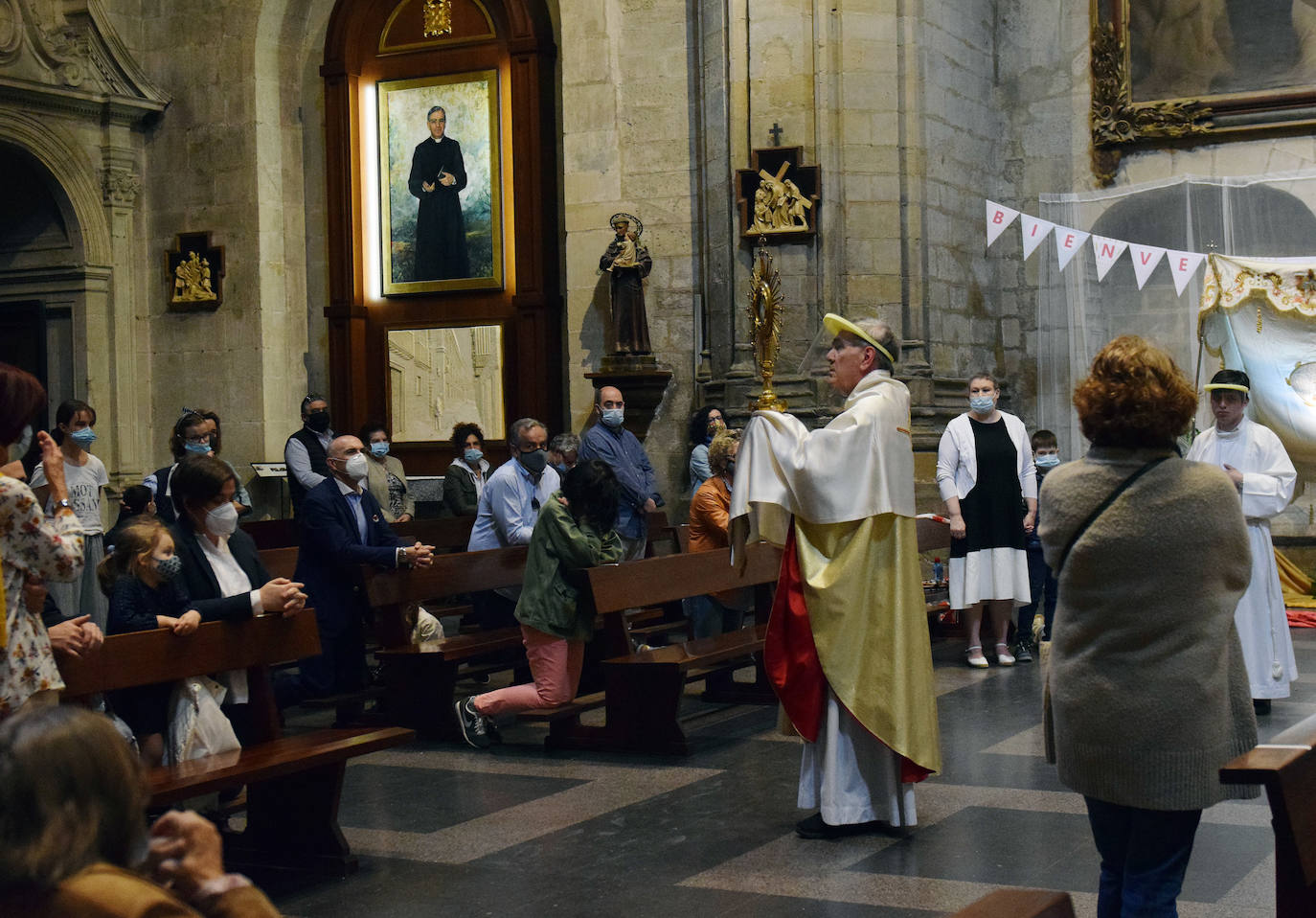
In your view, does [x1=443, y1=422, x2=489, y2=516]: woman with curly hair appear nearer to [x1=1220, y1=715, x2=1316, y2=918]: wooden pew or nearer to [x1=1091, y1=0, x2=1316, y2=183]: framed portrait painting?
[x1=1091, y1=0, x2=1316, y2=183]: framed portrait painting

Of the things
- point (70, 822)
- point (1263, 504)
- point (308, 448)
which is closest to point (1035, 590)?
point (1263, 504)

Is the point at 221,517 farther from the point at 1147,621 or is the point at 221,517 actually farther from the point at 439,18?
the point at 439,18

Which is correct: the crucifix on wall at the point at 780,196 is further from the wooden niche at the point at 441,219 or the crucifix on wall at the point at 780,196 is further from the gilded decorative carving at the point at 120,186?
the gilded decorative carving at the point at 120,186

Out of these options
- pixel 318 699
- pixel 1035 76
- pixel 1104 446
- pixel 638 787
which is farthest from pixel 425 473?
pixel 1104 446

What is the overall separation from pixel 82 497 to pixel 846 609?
5.69m

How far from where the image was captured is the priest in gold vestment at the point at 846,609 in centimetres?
552

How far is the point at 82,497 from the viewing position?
9523 mm

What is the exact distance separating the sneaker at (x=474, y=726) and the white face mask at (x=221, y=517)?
1987mm

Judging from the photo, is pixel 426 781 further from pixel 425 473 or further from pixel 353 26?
pixel 353 26

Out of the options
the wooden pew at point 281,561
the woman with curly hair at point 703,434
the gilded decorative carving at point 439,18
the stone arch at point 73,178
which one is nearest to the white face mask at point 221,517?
the wooden pew at point 281,561

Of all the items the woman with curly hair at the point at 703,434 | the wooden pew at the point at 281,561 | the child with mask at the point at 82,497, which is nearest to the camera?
the wooden pew at the point at 281,561

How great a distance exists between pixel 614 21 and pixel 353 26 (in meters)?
3.16

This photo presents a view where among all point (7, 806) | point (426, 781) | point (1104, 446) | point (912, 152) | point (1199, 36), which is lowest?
point (426, 781)

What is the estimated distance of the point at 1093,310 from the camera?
503 inches
